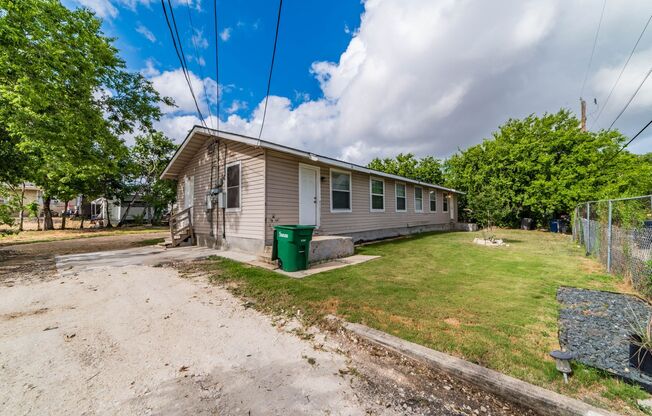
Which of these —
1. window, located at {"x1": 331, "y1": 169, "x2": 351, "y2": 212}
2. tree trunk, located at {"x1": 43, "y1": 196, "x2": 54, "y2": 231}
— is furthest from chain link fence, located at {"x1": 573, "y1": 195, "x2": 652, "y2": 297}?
tree trunk, located at {"x1": 43, "y1": 196, "x2": 54, "y2": 231}

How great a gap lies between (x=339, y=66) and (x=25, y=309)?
11.7 m

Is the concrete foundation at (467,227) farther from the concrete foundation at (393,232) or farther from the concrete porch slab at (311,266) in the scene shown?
the concrete porch slab at (311,266)

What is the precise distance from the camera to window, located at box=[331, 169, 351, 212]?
9.16 m

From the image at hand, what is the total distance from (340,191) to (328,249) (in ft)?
10.4

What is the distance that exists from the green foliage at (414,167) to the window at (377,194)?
1328cm

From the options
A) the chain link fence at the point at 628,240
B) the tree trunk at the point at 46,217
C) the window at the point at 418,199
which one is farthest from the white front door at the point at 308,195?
the tree trunk at the point at 46,217

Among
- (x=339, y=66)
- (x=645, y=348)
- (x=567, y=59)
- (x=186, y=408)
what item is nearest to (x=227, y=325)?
(x=186, y=408)

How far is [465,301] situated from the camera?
379 centimetres

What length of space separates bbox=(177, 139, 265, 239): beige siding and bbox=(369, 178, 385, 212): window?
5.44m

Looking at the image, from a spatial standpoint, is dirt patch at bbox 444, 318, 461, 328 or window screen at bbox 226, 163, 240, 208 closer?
dirt patch at bbox 444, 318, 461, 328

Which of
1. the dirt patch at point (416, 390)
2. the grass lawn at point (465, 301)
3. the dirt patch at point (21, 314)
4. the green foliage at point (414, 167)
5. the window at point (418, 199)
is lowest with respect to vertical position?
the dirt patch at point (416, 390)

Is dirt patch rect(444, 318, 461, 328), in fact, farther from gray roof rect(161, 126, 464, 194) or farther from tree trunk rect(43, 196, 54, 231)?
tree trunk rect(43, 196, 54, 231)

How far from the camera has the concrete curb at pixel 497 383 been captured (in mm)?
1731

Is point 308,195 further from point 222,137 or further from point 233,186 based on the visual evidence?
point 222,137
